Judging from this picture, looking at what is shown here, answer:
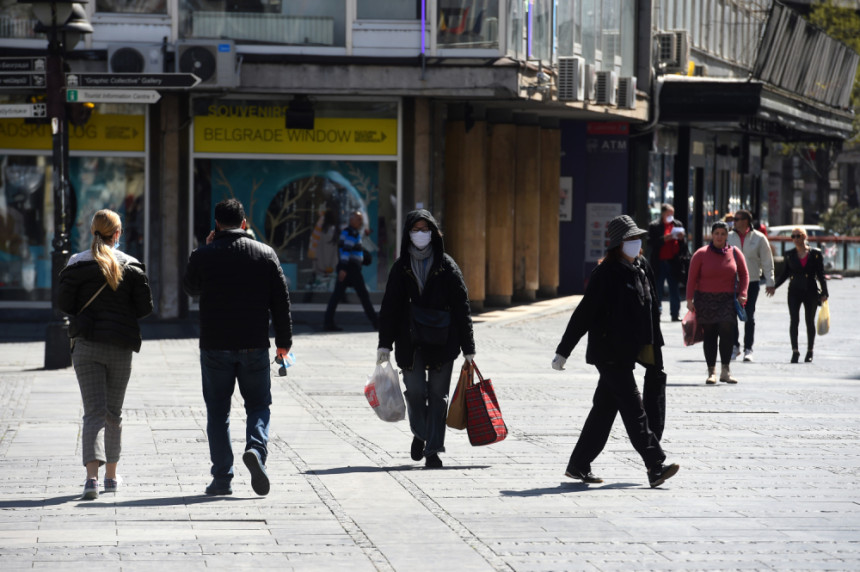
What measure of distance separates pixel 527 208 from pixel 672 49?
225 inches

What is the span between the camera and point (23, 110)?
49.2ft

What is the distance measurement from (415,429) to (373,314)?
1086 centimetres

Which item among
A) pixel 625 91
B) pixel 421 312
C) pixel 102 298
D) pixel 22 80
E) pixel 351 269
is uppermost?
pixel 625 91

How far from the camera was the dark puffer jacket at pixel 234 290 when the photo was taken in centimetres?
809

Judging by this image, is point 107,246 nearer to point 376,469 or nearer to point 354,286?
point 376,469

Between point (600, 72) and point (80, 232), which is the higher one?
point (600, 72)

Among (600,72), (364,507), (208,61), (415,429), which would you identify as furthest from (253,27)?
(364,507)

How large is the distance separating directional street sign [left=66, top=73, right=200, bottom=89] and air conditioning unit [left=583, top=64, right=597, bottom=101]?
10.7 metres

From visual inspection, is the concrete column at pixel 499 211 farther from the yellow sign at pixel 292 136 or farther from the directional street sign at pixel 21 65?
the directional street sign at pixel 21 65

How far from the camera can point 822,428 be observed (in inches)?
449

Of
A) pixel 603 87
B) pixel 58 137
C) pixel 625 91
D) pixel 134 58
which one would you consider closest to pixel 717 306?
pixel 58 137

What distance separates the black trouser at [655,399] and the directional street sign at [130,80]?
7.26 meters

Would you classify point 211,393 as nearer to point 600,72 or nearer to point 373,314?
point 373,314

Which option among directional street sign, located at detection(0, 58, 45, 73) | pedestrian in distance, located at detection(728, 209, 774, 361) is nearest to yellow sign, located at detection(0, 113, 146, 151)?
directional street sign, located at detection(0, 58, 45, 73)
